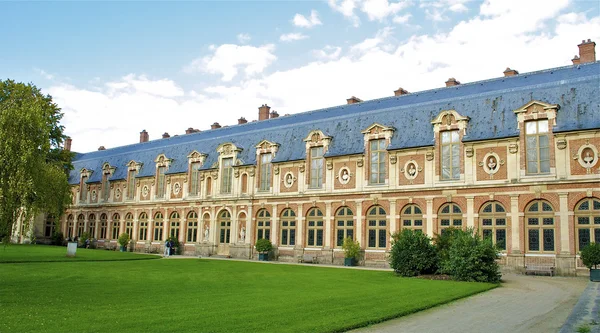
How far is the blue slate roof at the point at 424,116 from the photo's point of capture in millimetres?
29484

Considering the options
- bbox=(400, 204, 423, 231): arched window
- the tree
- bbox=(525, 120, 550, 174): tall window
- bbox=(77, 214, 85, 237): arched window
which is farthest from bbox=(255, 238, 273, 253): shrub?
bbox=(77, 214, 85, 237): arched window

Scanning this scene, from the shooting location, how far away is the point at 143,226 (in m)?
52.7

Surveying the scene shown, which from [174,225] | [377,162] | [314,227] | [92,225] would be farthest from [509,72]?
[92,225]

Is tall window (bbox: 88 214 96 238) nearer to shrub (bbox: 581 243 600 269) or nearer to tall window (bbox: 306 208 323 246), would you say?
tall window (bbox: 306 208 323 246)

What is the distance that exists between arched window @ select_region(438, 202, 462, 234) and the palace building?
6 centimetres

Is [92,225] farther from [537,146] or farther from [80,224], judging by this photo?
[537,146]

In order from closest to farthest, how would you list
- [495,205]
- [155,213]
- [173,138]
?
[495,205] → [155,213] → [173,138]

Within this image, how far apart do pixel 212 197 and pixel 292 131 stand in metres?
9.46

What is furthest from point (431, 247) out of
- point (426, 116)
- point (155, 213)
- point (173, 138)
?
point (173, 138)

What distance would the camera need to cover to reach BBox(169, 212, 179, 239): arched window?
48.9 m

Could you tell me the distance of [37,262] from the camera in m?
28.1

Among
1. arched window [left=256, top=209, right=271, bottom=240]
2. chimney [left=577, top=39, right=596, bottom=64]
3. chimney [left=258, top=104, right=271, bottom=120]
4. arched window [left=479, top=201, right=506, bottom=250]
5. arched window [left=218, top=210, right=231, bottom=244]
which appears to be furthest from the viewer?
chimney [left=258, top=104, right=271, bottom=120]

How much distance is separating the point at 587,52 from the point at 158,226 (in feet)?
125

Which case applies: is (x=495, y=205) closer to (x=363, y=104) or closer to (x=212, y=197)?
(x=363, y=104)
